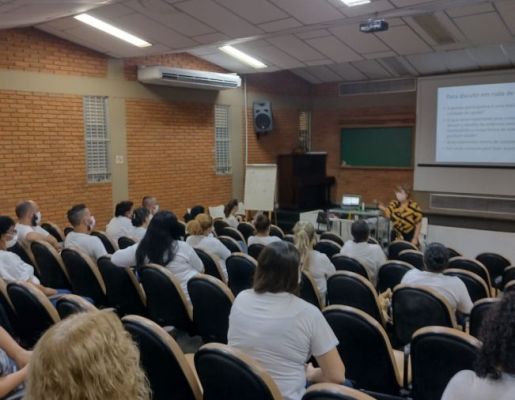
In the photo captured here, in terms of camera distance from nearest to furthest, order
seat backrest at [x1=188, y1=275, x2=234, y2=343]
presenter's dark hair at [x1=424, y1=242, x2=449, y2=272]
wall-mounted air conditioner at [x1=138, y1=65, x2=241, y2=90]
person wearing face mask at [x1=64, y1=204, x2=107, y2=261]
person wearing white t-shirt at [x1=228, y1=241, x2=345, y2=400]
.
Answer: person wearing white t-shirt at [x1=228, y1=241, x2=345, y2=400], seat backrest at [x1=188, y1=275, x2=234, y2=343], presenter's dark hair at [x1=424, y1=242, x2=449, y2=272], person wearing face mask at [x1=64, y1=204, x2=107, y2=261], wall-mounted air conditioner at [x1=138, y1=65, x2=241, y2=90]

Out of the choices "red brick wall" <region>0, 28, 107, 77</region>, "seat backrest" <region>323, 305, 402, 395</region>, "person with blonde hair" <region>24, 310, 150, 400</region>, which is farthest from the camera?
"red brick wall" <region>0, 28, 107, 77</region>

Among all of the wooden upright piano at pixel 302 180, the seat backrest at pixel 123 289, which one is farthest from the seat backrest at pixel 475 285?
the wooden upright piano at pixel 302 180

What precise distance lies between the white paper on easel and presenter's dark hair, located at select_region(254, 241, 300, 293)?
7.38 m

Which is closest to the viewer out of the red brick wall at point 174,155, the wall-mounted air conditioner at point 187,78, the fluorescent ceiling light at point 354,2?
the fluorescent ceiling light at point 354,2

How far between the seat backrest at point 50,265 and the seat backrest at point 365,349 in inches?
101

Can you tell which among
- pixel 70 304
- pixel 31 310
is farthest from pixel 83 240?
pixel 70 304

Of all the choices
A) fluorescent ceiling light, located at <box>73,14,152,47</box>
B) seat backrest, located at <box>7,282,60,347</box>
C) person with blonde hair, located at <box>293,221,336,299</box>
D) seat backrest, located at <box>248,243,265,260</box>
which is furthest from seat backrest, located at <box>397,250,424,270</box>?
fluorescent ceiling light, located at <box>73,14,152,47</box>

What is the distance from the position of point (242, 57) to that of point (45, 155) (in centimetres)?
401

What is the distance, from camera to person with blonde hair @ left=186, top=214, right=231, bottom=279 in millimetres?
4426

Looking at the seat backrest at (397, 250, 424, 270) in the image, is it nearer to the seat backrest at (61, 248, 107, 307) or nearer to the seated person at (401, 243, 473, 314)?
the seated person at (401, 243, 473, 314)

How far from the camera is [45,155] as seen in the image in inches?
287

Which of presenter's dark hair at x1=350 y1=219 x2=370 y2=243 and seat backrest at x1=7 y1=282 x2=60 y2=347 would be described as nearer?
seat backrest at x1=7 y1=282 x2=60 y2=347

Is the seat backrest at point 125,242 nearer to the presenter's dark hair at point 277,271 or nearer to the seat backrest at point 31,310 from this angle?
the seat backrest at point 31,310

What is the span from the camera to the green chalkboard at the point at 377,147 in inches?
424
